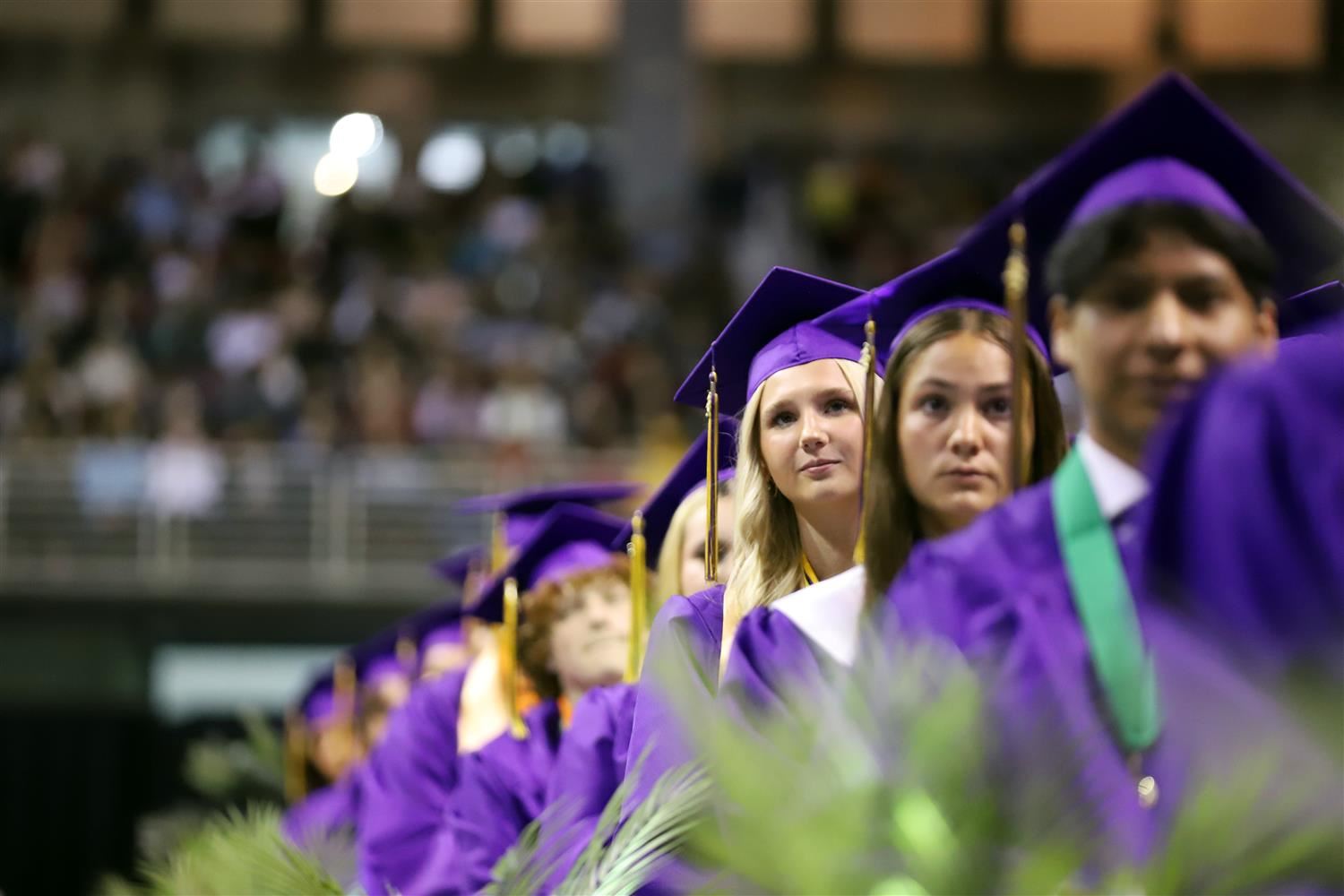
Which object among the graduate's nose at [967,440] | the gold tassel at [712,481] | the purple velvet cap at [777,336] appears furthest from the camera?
the gold tassel at [712,481]

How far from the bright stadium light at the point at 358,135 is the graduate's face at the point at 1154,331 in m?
15.6

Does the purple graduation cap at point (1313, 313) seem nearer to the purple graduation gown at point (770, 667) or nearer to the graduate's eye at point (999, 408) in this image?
the graduate's eye at point (999, 408)

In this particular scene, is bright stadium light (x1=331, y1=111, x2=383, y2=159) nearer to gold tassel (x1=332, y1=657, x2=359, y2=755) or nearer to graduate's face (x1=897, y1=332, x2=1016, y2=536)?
gold tassel (x1=332, y1=657, x2=359, y2=755)

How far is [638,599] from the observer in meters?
3.63

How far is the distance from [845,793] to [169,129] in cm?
1672

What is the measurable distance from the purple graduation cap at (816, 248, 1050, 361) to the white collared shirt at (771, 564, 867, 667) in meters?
0.37

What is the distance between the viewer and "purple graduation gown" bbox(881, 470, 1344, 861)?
1688mm

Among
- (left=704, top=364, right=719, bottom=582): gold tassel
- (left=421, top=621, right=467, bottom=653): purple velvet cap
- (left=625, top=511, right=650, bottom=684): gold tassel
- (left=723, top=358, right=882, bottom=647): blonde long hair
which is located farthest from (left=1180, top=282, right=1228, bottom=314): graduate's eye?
(left=421, top=621, right=467, bottom=653): purple velvet cap

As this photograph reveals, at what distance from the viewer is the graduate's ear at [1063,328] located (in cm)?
200

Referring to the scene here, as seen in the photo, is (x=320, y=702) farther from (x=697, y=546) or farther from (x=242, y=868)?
(x=242, y=868)

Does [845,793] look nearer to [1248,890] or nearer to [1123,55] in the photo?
[1248,890]

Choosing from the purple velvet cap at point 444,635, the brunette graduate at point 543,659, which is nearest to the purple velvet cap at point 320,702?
the purple velvet cap at point 444,635

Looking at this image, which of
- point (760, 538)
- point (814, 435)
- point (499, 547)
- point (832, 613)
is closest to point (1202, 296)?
point (832, 613)

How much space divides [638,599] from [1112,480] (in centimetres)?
172
